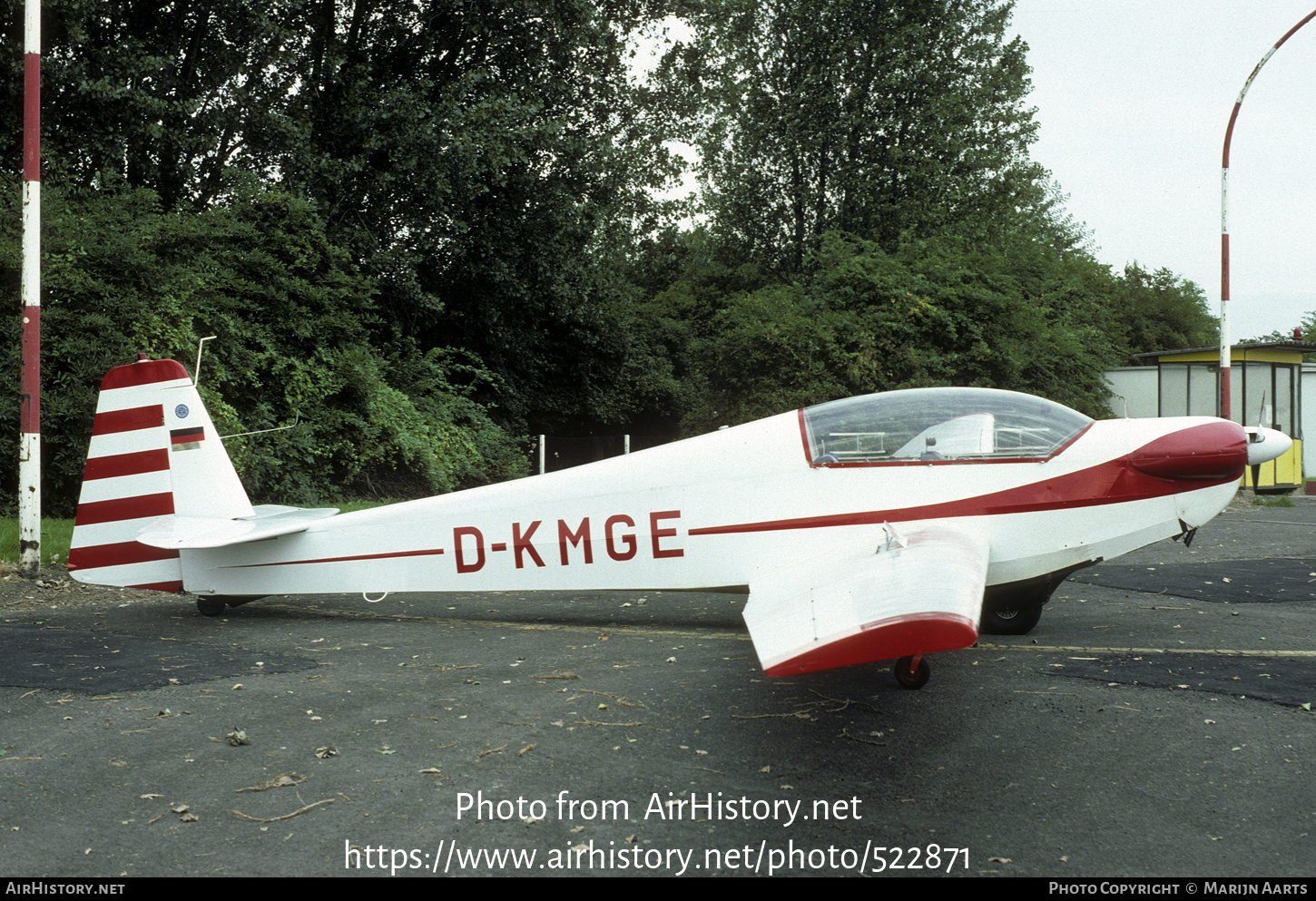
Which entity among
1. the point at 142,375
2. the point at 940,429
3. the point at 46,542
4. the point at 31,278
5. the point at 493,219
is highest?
the point at 493,219

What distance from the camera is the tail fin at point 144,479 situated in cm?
Result: 655

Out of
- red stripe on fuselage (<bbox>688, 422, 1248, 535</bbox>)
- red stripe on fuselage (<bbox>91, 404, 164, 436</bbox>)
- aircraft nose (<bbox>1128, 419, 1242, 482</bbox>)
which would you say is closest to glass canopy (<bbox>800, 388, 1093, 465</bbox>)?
red stripe on fuselage (<bbox>688, 422, 1248, 535</bbox>)

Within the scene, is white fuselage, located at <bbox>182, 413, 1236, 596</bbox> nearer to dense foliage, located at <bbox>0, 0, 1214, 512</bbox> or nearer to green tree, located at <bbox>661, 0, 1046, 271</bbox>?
dense foliage, located at <bbox>0, 0, 1214, 512</bbox>

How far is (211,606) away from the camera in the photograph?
22.0ft

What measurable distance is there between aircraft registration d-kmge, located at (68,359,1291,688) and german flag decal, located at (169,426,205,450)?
0.01 meters

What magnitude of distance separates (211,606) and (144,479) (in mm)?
1034

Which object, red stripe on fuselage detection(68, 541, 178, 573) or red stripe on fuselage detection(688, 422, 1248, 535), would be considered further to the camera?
red stripe on fuselage detection(68, 541, 178, 573)

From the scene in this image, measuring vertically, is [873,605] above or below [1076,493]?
below

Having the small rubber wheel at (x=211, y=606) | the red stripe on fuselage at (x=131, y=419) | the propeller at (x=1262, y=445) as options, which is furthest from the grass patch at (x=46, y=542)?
the propeller at (x=1262, y=445)

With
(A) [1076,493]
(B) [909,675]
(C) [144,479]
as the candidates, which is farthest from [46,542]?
(A) [1076,493]

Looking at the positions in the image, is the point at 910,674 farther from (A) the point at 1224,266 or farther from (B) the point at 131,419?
(A) the point at 1224,266

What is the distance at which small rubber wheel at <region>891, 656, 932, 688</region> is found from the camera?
15.5 feet
